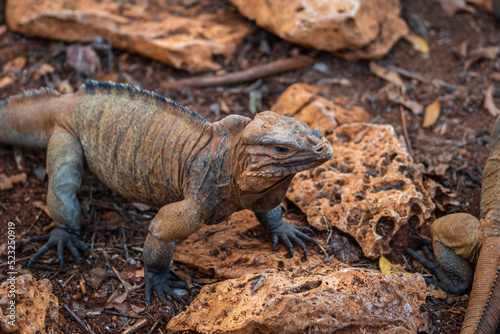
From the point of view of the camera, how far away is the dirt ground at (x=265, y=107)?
4020 millimetres

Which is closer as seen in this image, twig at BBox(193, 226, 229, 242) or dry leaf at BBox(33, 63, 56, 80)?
twig at BBox(193, 226, 229, 242)

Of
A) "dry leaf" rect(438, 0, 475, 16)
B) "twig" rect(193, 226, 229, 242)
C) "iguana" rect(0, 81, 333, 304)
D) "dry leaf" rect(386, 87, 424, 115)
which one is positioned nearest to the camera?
"iguana" rect(0, 81, 333, 304)

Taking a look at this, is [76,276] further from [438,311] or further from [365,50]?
[365,50]

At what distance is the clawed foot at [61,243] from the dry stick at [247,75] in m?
2.70

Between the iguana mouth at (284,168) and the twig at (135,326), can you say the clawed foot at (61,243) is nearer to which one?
the twig at (135,326)

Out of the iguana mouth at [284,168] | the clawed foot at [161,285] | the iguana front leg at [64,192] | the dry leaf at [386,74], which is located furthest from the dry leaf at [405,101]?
the iguana front leg at [64,192]

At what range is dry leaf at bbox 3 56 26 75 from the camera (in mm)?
6389

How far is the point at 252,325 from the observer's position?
9.85 ft

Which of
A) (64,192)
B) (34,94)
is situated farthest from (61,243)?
(34,94)

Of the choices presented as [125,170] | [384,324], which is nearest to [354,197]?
[384,324]

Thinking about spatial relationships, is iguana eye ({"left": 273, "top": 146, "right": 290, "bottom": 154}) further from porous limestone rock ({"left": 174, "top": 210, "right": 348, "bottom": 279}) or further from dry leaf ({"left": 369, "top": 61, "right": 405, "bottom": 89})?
dry leaf ({"left": 369, "top": 61, "right": 405, "bottom": 89})

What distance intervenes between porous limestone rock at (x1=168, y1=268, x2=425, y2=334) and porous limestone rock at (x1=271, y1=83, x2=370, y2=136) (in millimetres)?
2295

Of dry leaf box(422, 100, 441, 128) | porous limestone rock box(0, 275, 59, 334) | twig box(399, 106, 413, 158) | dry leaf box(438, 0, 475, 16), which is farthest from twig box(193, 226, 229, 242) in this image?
dry leaf box(438, 0, 475, 16)

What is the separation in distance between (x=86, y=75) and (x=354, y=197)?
13.5 feet
